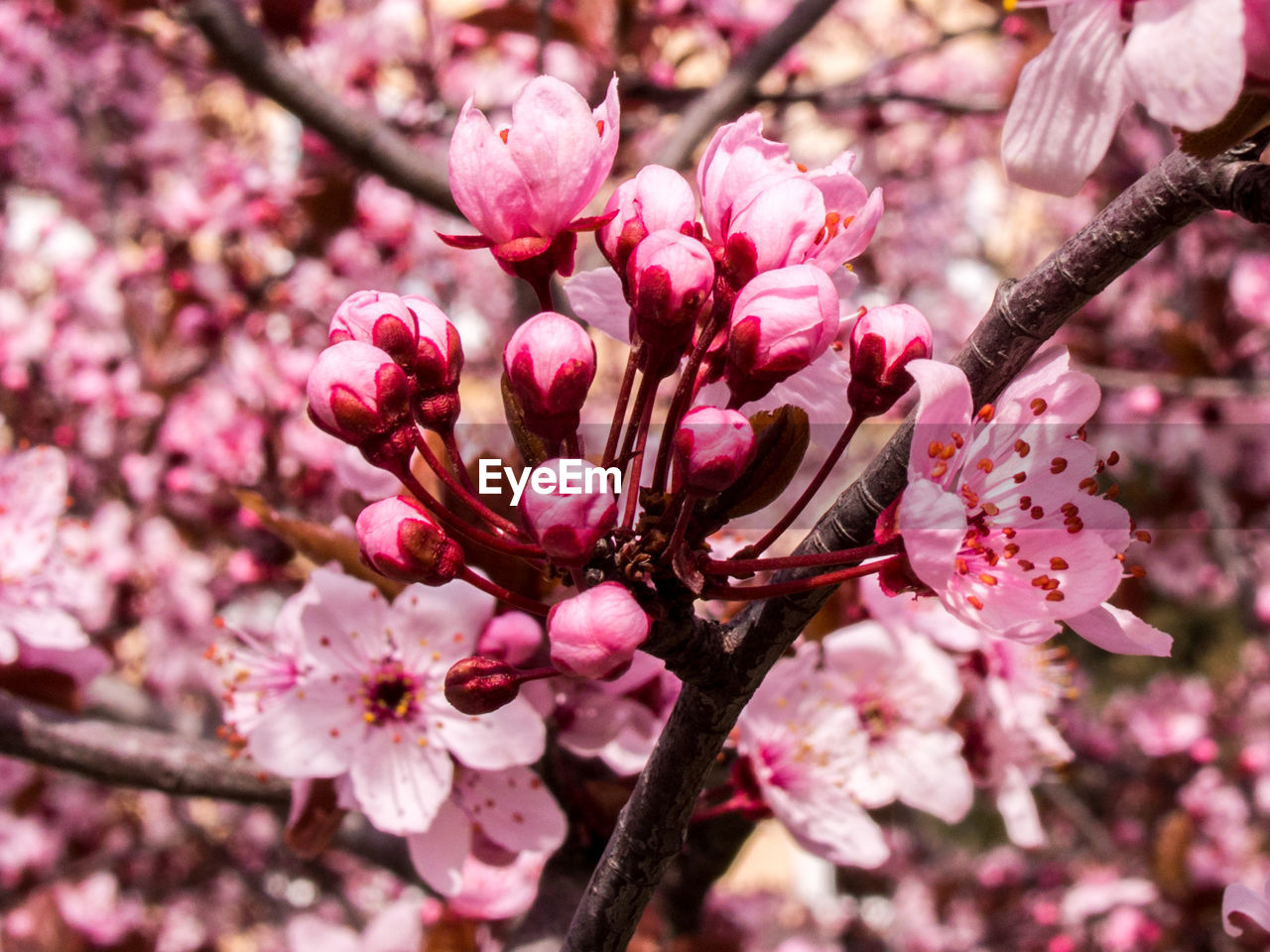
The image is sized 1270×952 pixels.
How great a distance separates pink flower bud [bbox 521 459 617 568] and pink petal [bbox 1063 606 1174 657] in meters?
0.34

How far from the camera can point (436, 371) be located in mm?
837

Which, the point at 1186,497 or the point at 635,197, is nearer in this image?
the point at 635,197

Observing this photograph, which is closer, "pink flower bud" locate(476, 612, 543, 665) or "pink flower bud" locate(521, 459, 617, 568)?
"pink flower bud" locate(521, 459, 617, 568)

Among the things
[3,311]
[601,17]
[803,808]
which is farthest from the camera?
[3,311]

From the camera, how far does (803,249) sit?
2.60 feet

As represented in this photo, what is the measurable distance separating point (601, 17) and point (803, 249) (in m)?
1.96

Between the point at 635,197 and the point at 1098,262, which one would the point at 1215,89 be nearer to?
the point at 1098,262

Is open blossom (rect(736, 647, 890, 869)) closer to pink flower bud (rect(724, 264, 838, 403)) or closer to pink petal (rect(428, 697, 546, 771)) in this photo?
pink petal (rect(428, 697, 546, 771))

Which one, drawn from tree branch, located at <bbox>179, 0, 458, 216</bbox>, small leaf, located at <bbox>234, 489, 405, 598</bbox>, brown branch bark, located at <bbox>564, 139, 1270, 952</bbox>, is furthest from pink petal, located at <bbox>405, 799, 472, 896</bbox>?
tree branch, located at <bbox>179, 0, 458, 216</bbox>

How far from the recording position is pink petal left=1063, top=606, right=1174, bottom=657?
2.40ft

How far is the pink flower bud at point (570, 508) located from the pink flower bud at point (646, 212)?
0.71 feet

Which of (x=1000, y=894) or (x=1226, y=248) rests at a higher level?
(x=1226, y=248)

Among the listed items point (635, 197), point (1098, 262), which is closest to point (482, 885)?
point (635, 197)

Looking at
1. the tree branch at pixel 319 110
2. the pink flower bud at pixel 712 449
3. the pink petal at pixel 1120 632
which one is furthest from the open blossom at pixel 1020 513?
the tree branch at pixel 319 110
